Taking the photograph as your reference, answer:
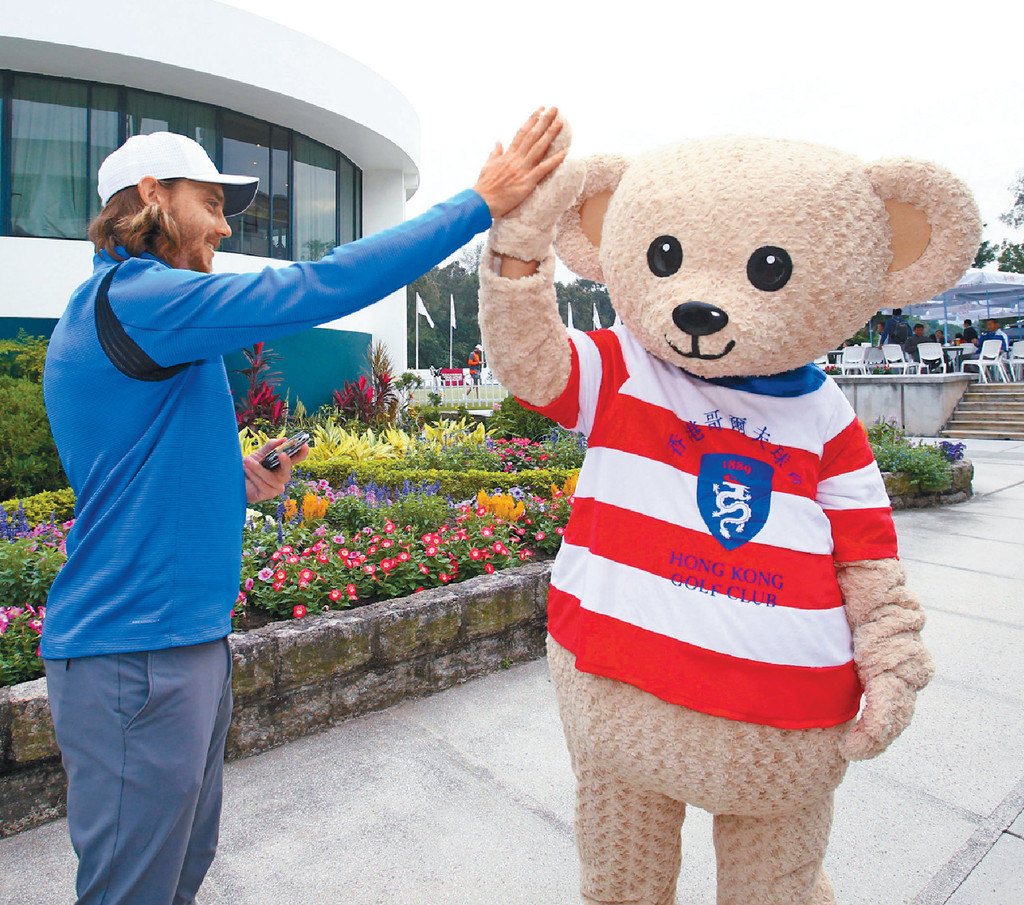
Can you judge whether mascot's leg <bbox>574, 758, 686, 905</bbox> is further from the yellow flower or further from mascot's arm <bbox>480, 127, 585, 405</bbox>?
the yellow flower

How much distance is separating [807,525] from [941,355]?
1757cm

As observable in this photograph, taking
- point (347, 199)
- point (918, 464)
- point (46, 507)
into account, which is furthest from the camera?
point (347, 199)

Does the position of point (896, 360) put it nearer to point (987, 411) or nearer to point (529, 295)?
point (987, 411)

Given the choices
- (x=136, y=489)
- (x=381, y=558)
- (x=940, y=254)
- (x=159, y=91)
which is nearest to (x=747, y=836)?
(x=940, y=254)

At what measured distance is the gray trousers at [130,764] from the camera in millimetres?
1320

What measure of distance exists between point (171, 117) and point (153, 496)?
12.2 m

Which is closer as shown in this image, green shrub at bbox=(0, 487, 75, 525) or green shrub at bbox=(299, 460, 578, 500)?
green shrub at bbox=(0, 487, 75, 525)

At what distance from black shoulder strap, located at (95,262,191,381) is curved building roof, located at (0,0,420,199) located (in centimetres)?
1096

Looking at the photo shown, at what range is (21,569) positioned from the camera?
318 cm

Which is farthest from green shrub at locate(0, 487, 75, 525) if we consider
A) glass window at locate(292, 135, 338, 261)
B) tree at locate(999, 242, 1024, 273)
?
tree at locate(999, 242, 1024, 273)

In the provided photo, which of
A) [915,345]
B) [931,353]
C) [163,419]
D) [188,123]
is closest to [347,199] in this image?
[188,123]

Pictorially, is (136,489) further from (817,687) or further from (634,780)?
(817,687)

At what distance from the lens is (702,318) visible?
4.50ft

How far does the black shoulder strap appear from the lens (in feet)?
4.45
